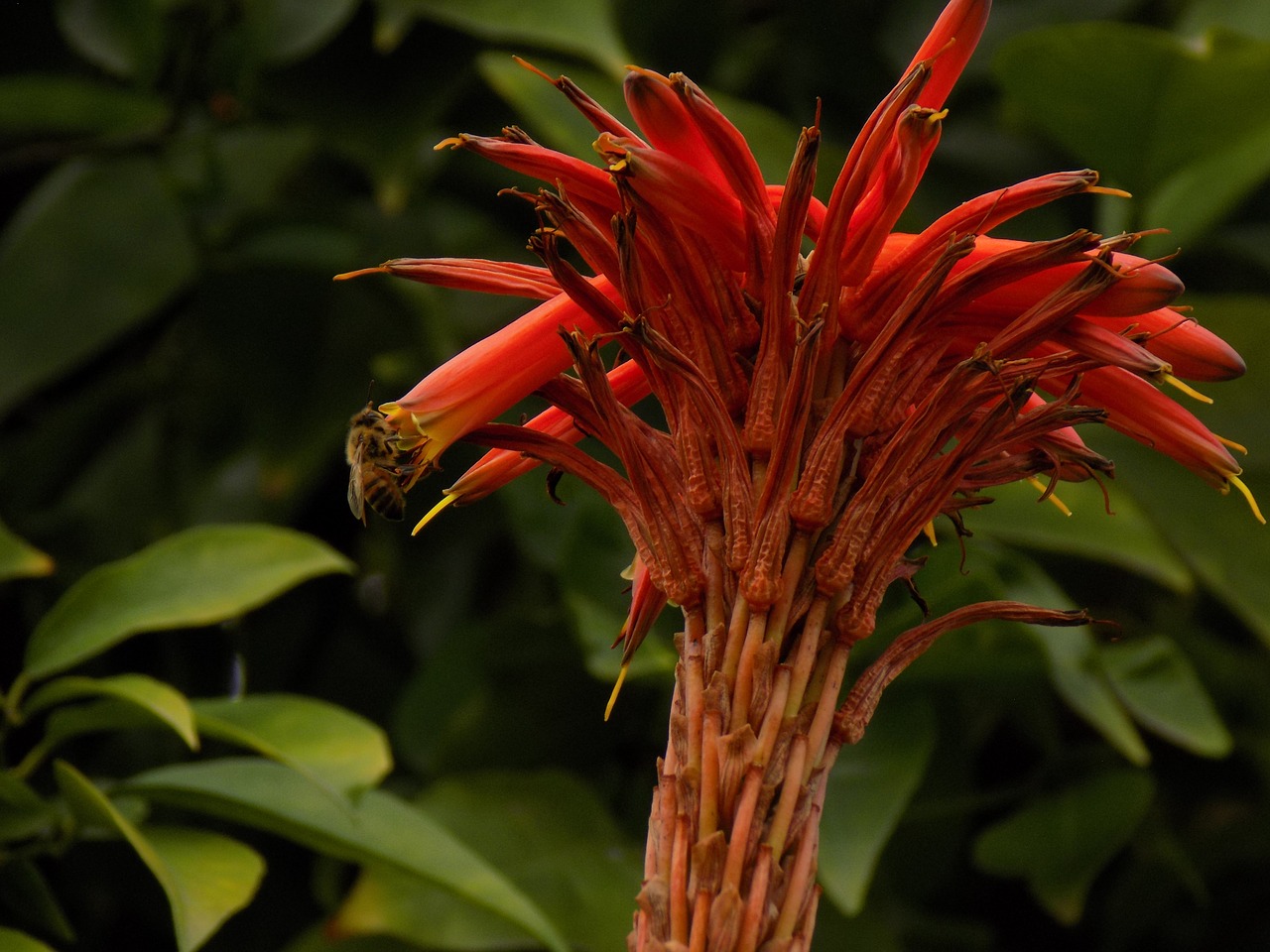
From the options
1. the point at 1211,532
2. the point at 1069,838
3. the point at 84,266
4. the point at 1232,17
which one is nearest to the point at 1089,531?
the point at 1211,532

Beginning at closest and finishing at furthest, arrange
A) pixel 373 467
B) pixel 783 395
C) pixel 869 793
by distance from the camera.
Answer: pixel 783 395, pixel 373 467, pixel 869 793

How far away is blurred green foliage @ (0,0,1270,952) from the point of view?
0.88 metres

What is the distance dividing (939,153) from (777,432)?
2.99 feet

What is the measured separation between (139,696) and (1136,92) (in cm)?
76

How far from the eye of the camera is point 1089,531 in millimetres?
935

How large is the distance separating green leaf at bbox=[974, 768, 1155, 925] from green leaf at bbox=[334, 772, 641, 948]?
0.27 meters

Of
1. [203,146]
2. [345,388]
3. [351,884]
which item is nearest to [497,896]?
[351,884]

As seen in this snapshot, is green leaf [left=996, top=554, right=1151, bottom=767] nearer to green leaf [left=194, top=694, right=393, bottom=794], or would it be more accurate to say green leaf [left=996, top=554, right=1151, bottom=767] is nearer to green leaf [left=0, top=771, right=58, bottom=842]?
green leaf [left=194, top=694, right=393, bottom=794]

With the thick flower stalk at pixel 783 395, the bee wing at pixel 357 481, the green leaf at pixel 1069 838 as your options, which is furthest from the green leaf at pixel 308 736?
the green leaf at pixel 1069 838

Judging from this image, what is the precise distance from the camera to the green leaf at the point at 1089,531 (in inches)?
35.7

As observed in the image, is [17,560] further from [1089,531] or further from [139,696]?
[1089,531]

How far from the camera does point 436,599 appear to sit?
1.10 meters

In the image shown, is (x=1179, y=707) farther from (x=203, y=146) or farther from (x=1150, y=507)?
(x=203, y=146)

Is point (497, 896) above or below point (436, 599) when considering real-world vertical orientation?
above
